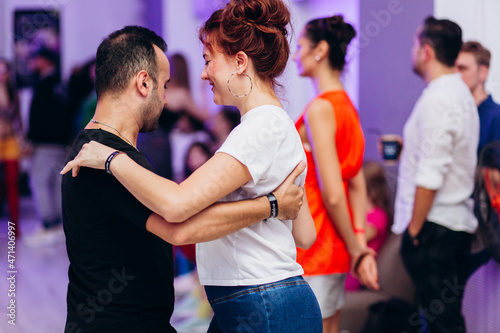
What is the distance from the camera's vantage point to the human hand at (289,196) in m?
1.21

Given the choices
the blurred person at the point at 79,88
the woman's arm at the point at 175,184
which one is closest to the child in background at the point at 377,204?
the woman's arm at the point at 175,184

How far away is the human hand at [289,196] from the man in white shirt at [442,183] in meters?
1.21

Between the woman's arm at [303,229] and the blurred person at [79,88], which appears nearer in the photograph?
the woman's arm at [303,229]

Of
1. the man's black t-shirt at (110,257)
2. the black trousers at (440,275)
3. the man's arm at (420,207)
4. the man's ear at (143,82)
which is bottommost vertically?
the black trousers at (440,275)

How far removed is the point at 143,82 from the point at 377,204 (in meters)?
2.36

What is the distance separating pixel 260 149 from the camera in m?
1.15

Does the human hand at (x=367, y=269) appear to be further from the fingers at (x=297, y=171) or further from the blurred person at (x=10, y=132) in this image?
the blurred person at (x=10, y=132)

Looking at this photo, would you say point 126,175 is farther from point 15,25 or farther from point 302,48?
point 15,25


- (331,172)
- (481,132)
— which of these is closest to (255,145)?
(331,172)

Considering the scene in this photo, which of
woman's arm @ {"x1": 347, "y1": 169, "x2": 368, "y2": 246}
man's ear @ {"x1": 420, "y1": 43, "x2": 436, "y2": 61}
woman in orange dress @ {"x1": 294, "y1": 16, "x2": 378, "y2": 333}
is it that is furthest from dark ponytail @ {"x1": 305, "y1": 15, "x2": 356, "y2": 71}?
man's ear @ {"x1": 420, "y1": 43, "x2": 436, "y2": 61}

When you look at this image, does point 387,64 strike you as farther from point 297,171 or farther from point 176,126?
point 297,171

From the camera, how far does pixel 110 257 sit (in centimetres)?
121

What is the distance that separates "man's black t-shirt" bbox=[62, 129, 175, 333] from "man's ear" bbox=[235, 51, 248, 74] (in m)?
0.33

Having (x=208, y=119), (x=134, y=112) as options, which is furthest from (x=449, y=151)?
(x=208, y=119)
